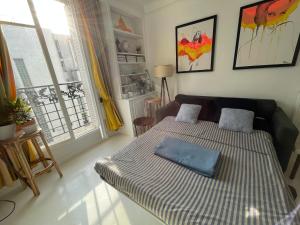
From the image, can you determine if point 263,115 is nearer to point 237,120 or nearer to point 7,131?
point 237,120

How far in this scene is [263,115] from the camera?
1.98 metres

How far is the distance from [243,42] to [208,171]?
2.11 metres

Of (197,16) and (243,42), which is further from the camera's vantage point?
(197,16)

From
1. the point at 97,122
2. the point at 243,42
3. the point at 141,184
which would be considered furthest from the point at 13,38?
the point at 243,42

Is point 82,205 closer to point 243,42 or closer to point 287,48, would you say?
point 243,42

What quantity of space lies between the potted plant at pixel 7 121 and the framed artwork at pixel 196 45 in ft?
8.96

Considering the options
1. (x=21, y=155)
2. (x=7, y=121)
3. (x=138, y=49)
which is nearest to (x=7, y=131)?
(x=7, y=121)

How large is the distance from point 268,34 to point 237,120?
51.9 inches

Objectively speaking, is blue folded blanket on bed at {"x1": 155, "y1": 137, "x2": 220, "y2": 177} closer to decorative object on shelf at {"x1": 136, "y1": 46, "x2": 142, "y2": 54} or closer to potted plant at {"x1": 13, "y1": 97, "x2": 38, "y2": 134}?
potted plant at {"x1": 13, "y1": 97, "x2": 38, "y2": 134}

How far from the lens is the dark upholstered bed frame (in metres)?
1.46

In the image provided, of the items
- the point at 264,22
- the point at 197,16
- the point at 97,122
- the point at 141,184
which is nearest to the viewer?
the point at 141,184

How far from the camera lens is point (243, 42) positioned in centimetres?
210

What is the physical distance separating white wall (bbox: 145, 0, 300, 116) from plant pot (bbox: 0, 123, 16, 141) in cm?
269

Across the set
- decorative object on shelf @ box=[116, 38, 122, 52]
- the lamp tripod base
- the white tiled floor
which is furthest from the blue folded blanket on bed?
decorative object on shelf @ box=[116, 38, 122, 52]
